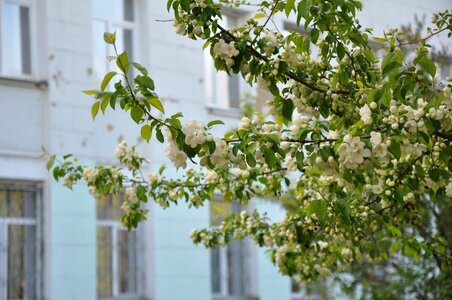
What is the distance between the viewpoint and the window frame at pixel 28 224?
1295 cm

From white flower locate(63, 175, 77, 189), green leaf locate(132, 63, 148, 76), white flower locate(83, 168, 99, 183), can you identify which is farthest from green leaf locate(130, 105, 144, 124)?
white flower locate(63, 175, 77, 189)

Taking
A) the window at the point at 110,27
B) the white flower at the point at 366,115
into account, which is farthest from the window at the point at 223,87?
the white flower at the point at 366,115

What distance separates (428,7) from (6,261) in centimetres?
949

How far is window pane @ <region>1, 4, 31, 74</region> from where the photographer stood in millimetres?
13422

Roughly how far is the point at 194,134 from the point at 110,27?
9500mm

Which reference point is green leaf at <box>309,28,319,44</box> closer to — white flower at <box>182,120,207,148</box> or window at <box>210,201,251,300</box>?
white flower at <box>182,120,207,148</box>

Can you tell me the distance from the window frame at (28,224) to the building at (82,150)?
0.04 feet

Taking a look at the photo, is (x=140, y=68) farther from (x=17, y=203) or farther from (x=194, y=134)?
(x=17, y=203)

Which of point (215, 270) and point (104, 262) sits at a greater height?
point (104, 262)

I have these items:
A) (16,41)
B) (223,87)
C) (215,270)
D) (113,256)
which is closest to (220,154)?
(16,41)

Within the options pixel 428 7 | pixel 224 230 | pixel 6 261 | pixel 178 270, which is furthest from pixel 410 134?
pixel 428 7

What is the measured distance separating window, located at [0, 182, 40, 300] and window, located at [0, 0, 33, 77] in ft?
4.90

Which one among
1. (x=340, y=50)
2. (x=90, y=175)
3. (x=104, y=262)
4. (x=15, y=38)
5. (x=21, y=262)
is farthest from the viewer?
(x=104, y=262)

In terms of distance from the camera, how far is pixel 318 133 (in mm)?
6082
